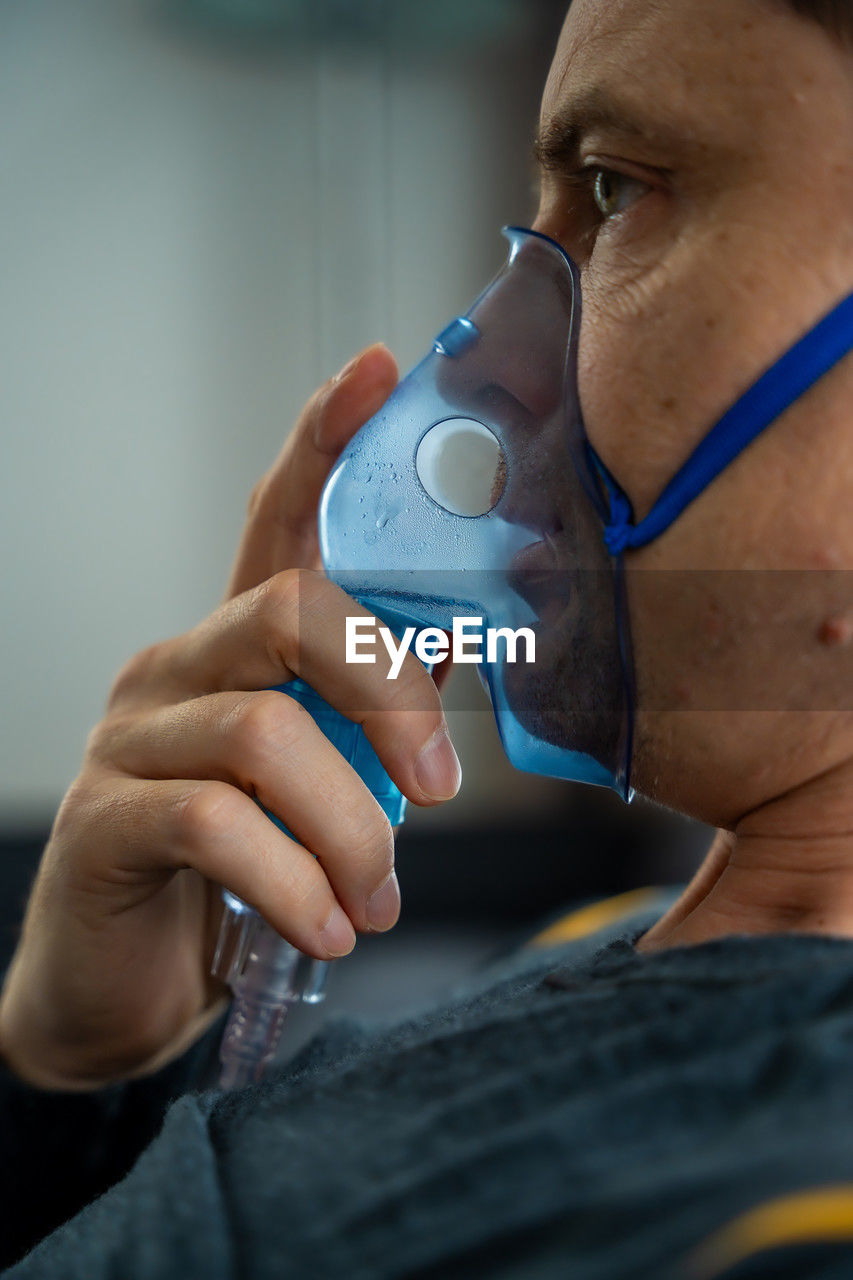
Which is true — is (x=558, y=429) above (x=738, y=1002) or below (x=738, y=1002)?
above

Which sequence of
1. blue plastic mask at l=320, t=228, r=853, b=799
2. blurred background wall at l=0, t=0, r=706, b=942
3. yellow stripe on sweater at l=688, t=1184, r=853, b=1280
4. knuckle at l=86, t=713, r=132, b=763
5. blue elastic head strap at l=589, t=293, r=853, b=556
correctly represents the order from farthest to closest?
blurred background wall at l=0, t=0, r=706, b=942 → knuckle at l=86, t=713, r=132, b=763 → blue plastic mask at l=320, t=228, r=853, b=799 → blue elastic head strap at l=589, t=293, r=853, b=556 → yellow stripe on sweater at l=688, t=1184, r=853, b=1280

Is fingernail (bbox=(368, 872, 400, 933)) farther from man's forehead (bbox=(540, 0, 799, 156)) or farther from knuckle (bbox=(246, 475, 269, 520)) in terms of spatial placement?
man's forehead (bbox=(540, 0, 799, 156))

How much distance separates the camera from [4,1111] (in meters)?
0.94

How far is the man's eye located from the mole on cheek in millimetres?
298

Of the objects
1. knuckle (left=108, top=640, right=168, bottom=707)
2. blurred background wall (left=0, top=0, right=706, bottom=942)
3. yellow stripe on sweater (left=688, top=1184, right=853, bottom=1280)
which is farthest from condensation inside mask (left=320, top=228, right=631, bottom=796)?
blurred background wall (left=0, top=0, right=706, bottom=942)

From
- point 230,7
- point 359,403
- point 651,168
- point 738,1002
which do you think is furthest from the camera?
point 230,7

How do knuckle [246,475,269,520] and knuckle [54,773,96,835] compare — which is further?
knuckle [246,475,269,520]

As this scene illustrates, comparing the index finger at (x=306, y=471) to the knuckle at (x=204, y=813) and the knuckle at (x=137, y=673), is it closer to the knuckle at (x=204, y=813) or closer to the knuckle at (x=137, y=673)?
the knuckle at (x=137, y=673)

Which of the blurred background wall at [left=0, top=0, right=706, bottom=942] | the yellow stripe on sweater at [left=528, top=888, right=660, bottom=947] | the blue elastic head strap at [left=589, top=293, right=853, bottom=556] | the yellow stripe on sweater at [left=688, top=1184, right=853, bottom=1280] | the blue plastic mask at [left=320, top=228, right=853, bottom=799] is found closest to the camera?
the yellow stripe on sweater at [left=688, top=1184, right=853, bottom=1280]

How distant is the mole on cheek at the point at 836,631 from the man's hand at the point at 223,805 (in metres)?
0.25

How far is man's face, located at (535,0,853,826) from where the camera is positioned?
66 centimetres

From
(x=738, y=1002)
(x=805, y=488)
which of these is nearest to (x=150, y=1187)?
(x=738, y=1002)

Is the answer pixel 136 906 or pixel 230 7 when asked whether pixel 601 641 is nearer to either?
pixel 136 906

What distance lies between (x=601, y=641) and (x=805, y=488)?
0.17 meters
